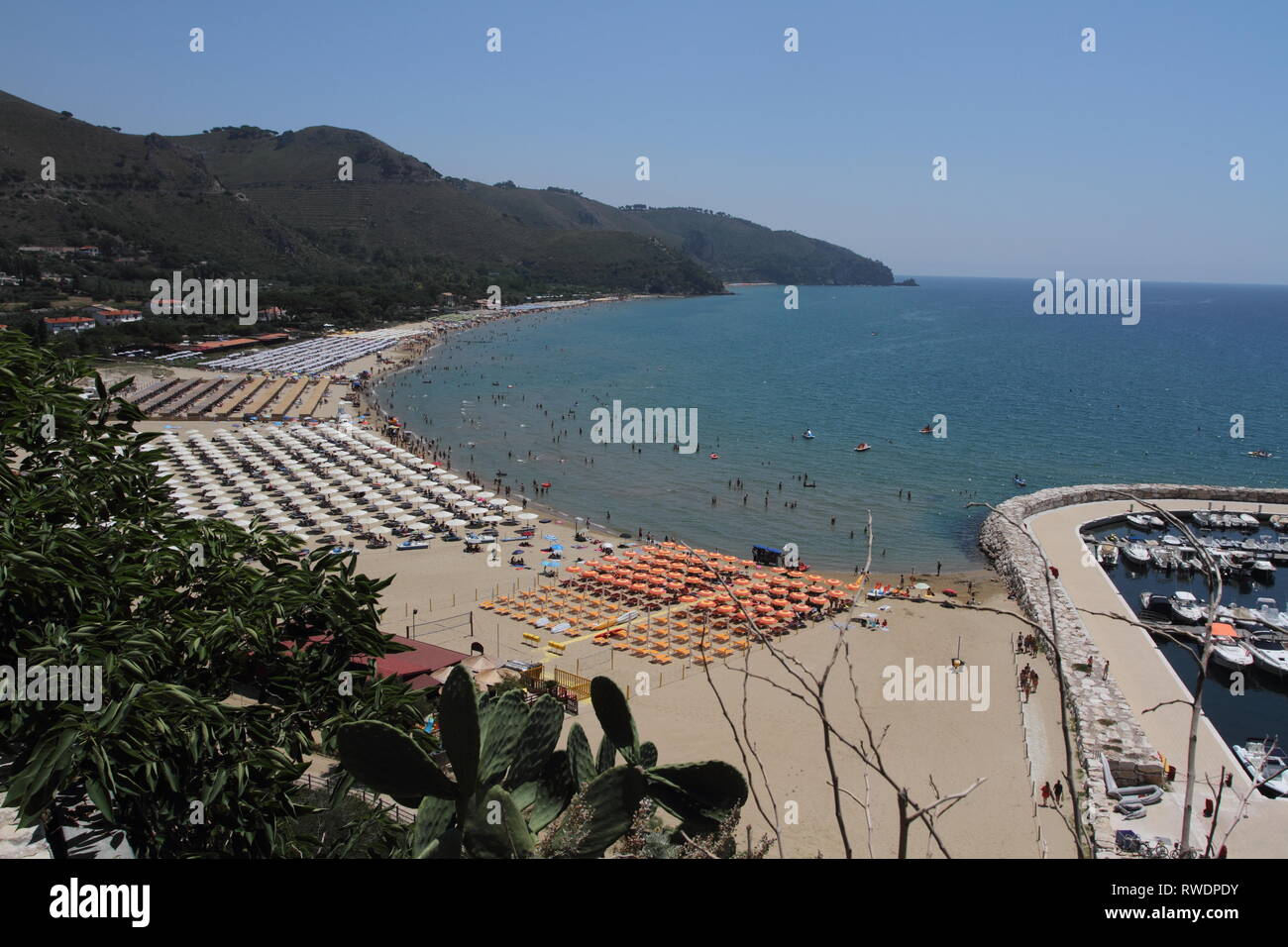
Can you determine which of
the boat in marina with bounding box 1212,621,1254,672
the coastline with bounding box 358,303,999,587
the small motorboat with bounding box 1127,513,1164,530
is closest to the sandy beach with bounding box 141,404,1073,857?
the coastline with bounding box 358,303,999,587

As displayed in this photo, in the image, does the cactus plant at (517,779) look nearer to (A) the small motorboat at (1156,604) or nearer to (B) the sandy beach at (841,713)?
(B) the sandy beach at (841,713)

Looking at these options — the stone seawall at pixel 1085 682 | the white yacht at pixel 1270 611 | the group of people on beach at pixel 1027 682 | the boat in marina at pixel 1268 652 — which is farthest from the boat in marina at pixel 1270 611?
the group of people on beach at pixel 1027 682

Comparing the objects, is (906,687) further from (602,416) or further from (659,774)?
(602,416)

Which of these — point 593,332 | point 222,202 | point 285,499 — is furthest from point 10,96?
point 285,499

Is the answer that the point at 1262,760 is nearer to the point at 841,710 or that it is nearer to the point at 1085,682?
the point at 1085,682

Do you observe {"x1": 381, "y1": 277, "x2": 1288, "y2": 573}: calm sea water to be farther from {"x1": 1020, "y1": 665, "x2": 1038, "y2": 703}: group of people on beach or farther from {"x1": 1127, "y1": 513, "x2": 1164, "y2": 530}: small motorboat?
{"x1": 1020, "y1": 665, "x2": 1038, "y2": 703}: group of people on beach

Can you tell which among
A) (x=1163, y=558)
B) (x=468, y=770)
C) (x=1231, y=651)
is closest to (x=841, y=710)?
(x=1231, y=651)
